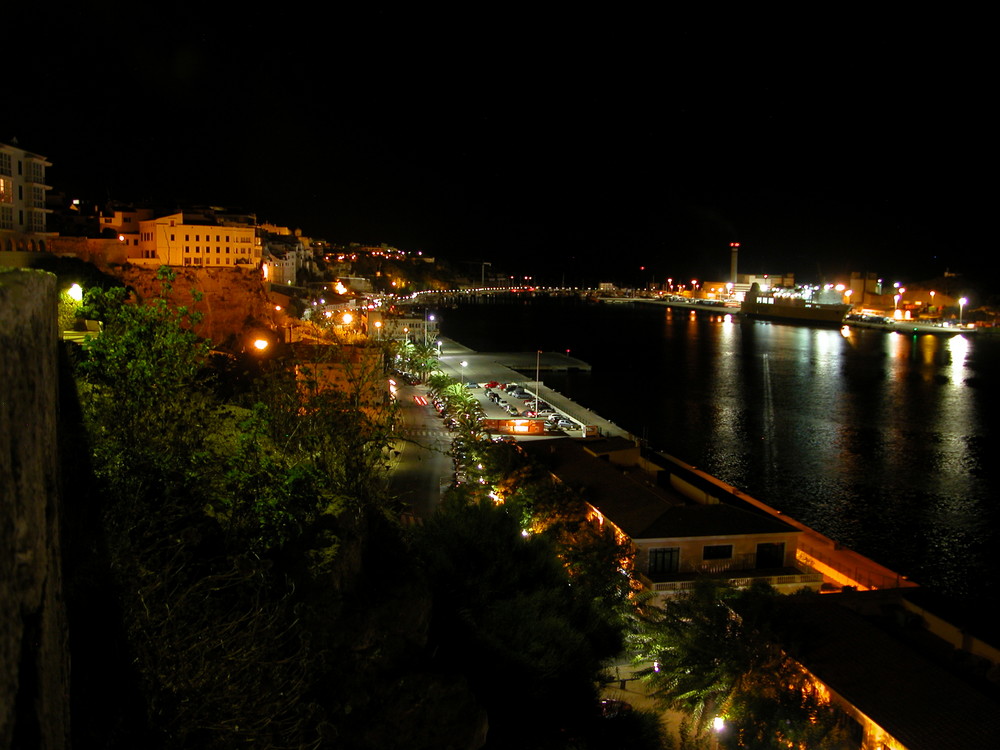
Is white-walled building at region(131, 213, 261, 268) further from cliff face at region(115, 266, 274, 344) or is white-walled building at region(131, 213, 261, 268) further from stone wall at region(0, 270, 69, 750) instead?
stone wall at region(0, 270, 69, 750)

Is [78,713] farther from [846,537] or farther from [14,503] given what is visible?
[846,537]

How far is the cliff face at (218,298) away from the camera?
9375 mm

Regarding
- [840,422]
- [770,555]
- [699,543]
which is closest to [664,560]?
[699,543]

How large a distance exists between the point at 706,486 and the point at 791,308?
139ft

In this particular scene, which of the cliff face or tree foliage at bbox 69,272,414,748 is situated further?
the cliff face

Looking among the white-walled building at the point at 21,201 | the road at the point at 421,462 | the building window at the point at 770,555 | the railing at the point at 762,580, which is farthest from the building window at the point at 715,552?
the white-walled building at the point at 21,201

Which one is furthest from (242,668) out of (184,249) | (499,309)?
(499,309)

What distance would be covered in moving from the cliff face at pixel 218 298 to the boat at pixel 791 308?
1614 inches

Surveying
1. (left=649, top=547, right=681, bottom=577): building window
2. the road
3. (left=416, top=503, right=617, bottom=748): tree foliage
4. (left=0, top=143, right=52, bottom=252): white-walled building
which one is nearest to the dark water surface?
(left=649, top=547, right=681, bottom=577): building window

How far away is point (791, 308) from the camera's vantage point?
49.0 meters

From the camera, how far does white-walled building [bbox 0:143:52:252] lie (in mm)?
9539

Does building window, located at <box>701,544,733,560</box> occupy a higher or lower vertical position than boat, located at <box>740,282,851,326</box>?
lower

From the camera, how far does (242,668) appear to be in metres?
2.34

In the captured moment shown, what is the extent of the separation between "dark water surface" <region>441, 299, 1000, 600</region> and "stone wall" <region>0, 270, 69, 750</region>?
29.3 feet
